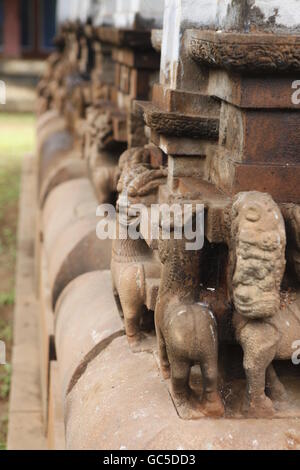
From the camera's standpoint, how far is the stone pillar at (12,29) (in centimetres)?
2153

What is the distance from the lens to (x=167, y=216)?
8.01ft

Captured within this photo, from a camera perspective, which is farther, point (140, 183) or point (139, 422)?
point (140, 183)

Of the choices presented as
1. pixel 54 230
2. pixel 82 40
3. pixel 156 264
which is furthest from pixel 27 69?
pixel 156 264

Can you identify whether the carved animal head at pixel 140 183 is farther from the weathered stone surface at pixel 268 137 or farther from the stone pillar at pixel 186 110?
the weathered stone surface at pixel 268 137

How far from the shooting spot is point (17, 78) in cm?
2138

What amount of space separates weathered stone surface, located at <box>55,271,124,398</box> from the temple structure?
0.01m

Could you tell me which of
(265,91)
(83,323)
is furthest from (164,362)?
(265,91)

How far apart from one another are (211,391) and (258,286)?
0.43 m

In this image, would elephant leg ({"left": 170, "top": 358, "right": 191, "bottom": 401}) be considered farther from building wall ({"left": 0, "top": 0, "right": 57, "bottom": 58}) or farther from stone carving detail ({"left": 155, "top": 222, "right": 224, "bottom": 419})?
building wall ({"left": 0, "top": 0, "right": 57, "bottom": 58})

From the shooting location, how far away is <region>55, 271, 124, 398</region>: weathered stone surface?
3.12 meters

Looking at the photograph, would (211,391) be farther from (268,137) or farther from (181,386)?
(268,137)

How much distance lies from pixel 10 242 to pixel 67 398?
5.60m

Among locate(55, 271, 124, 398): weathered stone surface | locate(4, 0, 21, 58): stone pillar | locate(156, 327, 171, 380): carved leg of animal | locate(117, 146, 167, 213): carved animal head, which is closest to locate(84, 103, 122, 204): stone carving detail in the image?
locate(55, 271, 124, 398): weathered stone surface

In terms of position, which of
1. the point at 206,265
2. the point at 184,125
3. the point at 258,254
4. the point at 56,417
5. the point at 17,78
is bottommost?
the point at 17,78
